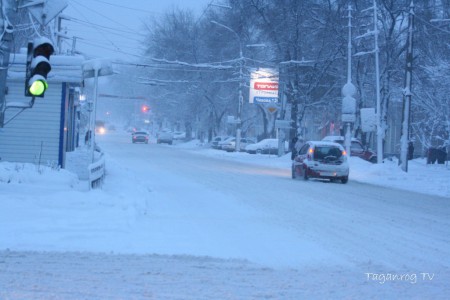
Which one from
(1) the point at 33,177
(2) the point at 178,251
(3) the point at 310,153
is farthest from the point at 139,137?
(2) the point at 178,251

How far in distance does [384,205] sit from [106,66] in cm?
953

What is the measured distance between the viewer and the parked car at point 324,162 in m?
27.9

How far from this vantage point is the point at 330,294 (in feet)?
25.9

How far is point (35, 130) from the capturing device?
22.7 meters

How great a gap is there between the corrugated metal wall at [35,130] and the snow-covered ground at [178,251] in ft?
16.3

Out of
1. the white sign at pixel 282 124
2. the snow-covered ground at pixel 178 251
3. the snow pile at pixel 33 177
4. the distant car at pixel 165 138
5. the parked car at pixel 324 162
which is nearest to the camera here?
the snow-covered ground at pixel 178 251

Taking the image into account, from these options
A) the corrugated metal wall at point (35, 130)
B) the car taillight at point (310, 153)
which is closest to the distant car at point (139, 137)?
the car taillight at point (310, 153)

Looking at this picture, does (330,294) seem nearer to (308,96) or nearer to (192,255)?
(192,255)

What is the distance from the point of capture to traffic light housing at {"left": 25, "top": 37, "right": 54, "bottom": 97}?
12031mm

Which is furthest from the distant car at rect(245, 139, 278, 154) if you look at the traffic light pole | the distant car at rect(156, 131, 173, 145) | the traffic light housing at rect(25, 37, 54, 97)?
the traffic light housing at rect(25, 37, 54, 97)

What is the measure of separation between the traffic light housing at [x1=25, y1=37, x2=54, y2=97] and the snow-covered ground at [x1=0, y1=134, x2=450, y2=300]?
219cm

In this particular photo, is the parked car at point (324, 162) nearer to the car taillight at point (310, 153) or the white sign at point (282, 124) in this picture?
the car taillight at point (310, 153)

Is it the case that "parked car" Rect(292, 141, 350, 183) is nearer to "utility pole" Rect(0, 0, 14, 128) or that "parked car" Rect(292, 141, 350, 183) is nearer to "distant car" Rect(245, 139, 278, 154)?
"utility pole" Rect(0, 0, 14, 128)

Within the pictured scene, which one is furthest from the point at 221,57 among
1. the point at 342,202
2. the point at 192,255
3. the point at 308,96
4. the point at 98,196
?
the point at 192,255
